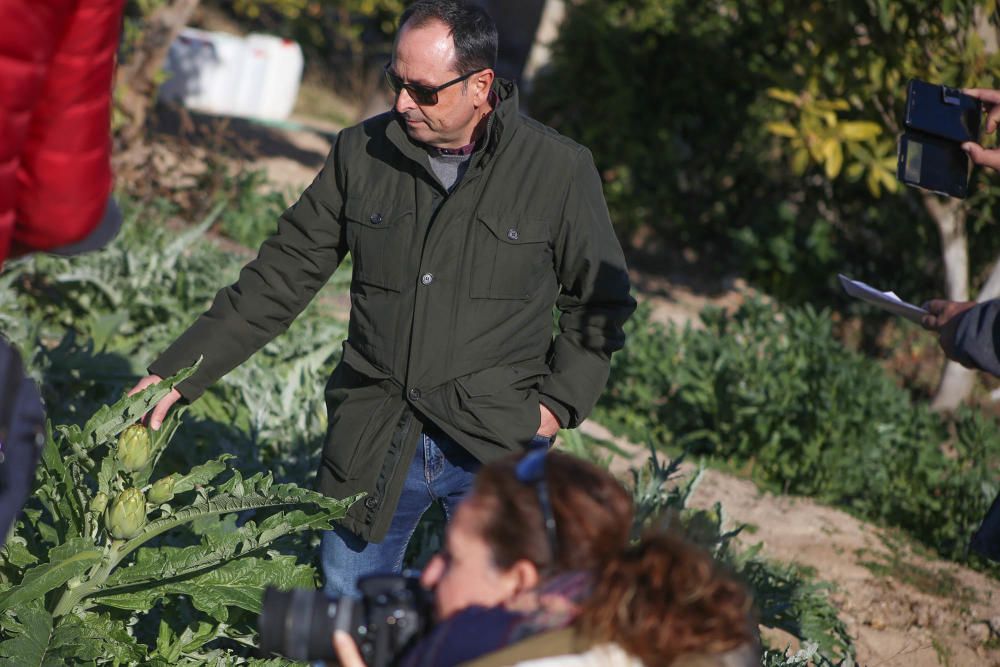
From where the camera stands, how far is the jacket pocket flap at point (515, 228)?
2617mm

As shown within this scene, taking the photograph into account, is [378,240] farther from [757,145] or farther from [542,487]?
[757,145]

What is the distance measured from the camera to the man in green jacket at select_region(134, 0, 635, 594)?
8.50 ft

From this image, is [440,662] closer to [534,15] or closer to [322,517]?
[322,517]

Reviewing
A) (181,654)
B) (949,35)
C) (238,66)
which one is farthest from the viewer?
(238,66)

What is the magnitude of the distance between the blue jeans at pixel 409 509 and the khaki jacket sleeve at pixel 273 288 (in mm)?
457

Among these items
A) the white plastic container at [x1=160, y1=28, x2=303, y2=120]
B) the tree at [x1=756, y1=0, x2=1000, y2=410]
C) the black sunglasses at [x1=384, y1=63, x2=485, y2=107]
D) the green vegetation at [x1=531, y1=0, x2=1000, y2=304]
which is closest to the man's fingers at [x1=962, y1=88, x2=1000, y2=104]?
the black sunglasses at [x1=384, y1=63, x2=485, y2=107]

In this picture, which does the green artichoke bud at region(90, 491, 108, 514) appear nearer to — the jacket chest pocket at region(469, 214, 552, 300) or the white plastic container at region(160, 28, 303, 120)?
the jacket chest pocket at region(469, 214, 552, 300)

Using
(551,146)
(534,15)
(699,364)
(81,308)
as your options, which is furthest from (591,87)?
(534,15)

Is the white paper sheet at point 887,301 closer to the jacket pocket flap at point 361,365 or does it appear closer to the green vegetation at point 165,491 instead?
the green vegetation at point 165,491

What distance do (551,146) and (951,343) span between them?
3.30ft

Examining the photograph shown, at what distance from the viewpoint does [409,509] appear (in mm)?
2711

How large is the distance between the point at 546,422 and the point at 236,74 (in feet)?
38.4

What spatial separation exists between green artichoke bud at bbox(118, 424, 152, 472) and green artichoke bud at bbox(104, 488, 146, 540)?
8 centimetres

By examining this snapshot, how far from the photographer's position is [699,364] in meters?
5.95
